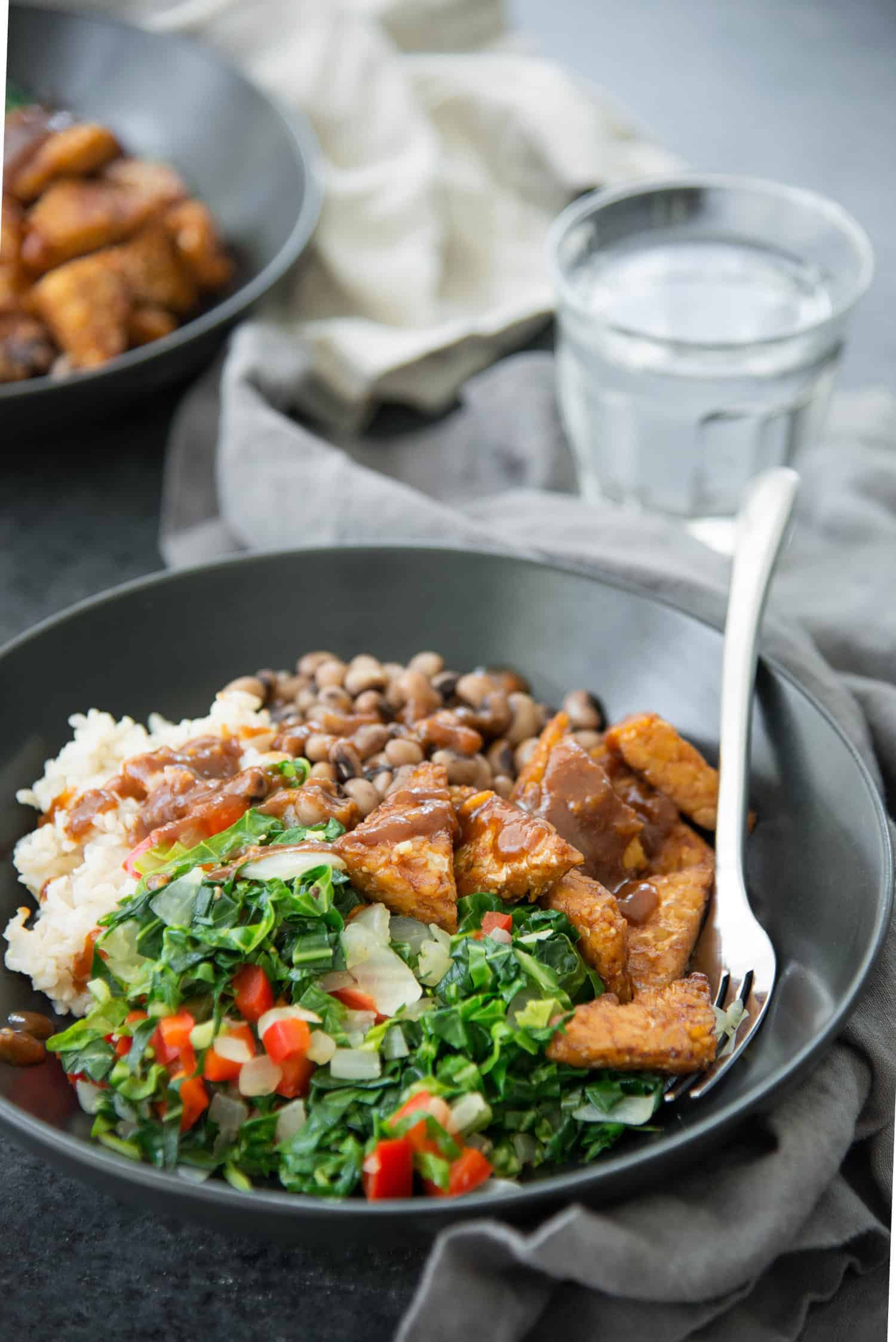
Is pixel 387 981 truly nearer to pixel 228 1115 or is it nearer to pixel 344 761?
pixel 228 1115

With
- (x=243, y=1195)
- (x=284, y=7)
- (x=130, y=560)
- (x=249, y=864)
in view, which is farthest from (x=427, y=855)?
(x=284, y=7)

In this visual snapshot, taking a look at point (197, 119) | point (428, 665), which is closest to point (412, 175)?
point (197, 119)

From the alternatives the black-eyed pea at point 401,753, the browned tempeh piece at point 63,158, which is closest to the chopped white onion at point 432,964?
the black-eyed pea at point 401,753

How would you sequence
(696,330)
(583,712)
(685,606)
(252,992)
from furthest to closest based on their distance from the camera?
(696,330) → (685,606) → (583,712) → (252,992)

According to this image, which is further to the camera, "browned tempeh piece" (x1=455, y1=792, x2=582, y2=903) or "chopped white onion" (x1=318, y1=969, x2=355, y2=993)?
"browned tempeh piece" (x1=455, y1=792, x2=582, y2=903)

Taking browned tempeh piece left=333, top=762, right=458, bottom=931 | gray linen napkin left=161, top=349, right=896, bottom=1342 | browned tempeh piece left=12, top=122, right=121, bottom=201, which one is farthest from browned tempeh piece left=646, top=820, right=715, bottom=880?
browned tempeh piece left=12, top=122, right=121, bottom=201

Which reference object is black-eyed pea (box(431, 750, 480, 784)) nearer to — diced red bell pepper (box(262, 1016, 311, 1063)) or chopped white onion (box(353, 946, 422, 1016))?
chopped white onion (box(353, 946, 422, 1016))
